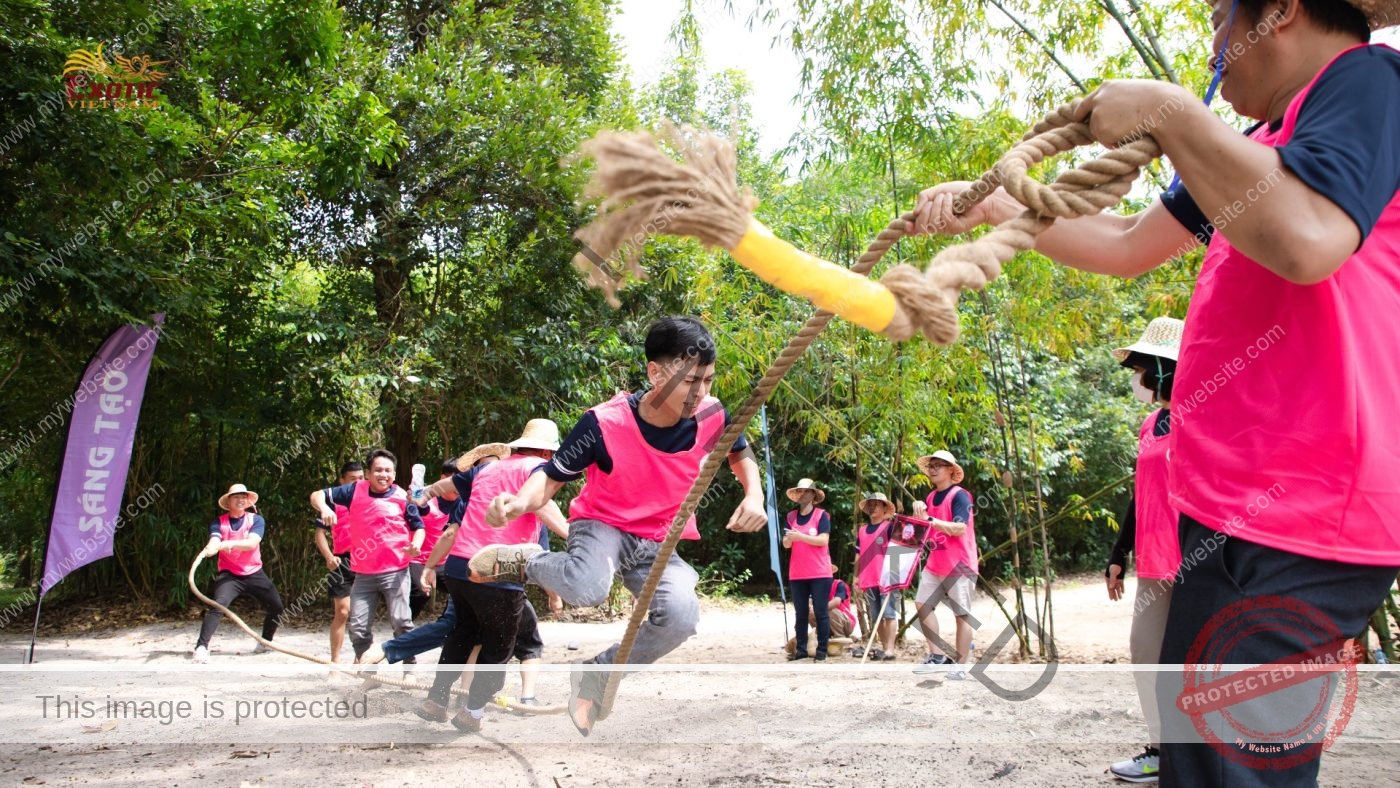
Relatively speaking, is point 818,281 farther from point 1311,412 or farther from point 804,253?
point 1311,412

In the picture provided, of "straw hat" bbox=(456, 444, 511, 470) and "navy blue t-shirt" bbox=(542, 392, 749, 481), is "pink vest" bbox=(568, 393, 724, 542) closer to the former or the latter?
"navy blue t-shirt" bbox=(542, 392, 749, 481)

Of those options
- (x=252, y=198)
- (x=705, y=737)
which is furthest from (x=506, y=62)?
(x=705, y=737)

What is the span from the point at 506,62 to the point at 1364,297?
1190 centimetres

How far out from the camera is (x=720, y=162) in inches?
63.3

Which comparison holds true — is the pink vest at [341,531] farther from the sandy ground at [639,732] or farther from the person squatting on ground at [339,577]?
the sandy ground at [639,732]

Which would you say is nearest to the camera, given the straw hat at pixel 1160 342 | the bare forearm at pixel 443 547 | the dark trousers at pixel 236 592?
the straw hat at pixel 1160 342

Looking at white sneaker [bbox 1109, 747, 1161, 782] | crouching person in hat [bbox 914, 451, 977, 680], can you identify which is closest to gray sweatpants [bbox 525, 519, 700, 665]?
white sneaker [bbox 1109, 747, 1161, 782]

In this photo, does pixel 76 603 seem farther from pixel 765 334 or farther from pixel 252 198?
pixel 765 334

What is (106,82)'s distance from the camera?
711 centimetres

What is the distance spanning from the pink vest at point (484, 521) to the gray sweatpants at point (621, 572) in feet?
5.74

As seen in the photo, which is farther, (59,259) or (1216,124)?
(59,259)

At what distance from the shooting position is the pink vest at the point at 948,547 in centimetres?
709

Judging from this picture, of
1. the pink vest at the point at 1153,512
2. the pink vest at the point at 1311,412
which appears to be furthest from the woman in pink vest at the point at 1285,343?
the pink vest at the point at 1153,512

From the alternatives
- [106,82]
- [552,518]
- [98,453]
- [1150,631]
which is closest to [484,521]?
[552,518]
